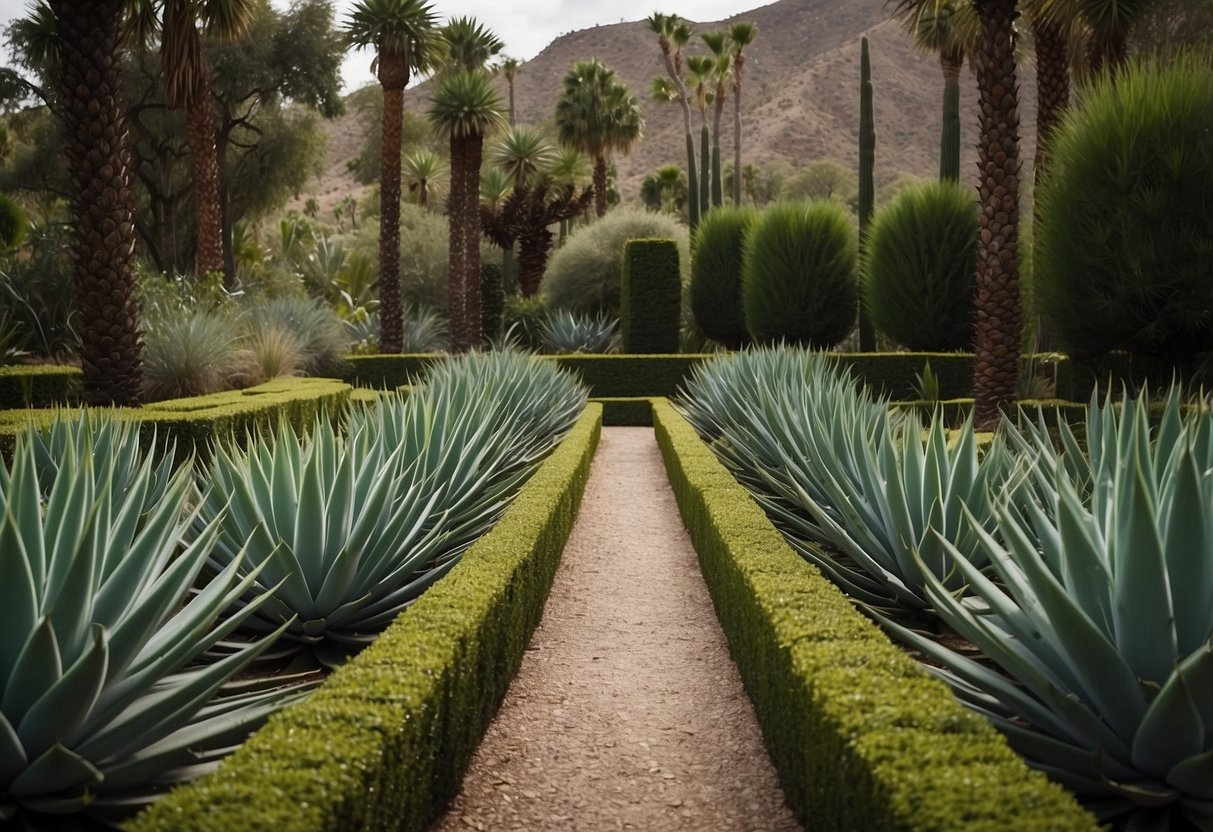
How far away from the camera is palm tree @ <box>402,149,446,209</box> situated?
48.1 m

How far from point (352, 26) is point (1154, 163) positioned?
18.8 meters

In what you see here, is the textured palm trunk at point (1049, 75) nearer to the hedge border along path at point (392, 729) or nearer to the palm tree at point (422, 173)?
the hedge border along path at point (392, 729)

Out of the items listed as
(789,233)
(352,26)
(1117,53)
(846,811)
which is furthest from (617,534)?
(352,26)

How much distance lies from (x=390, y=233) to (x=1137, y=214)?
16.7 m

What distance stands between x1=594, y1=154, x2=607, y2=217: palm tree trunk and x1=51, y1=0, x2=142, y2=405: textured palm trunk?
1141 inches

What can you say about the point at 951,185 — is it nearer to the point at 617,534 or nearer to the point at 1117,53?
the point at 1117,53

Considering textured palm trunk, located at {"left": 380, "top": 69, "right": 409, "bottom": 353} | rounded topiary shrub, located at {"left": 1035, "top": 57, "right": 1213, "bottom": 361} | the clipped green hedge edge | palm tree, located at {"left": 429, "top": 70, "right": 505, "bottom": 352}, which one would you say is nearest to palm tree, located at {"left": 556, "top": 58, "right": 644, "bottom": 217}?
palm tree, located at {"left": 429, "top": 70, "right": 505, "bottom": 352}

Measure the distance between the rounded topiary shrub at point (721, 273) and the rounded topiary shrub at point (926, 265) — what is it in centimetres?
550

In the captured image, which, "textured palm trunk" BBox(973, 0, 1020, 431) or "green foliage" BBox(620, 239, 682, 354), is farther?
"green foliage" BBox(620, 239, 682, 354)

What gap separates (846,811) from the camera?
101 inches

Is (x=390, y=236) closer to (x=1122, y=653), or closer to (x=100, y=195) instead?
(x=100, y=195)

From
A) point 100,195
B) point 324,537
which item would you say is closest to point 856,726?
point 324,537

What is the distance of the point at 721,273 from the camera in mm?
24906

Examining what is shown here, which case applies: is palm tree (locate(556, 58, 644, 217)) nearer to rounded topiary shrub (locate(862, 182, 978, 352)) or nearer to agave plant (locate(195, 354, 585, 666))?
rounded topiary shrub (locate(862, 182, 978, 352))
